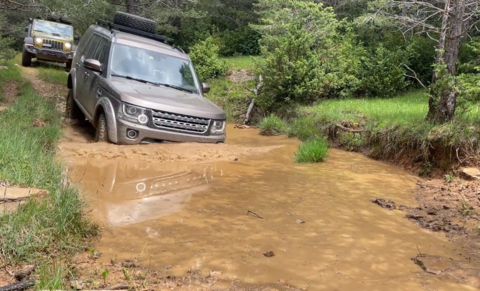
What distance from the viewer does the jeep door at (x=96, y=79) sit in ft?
24.9

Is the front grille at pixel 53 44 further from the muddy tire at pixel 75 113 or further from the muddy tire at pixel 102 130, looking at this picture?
the muddy tire at pixel 102 130

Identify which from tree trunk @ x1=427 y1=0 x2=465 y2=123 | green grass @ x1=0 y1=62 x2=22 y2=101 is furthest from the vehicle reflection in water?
green grass @ x1=0 y1=62 x2=22 y2=101

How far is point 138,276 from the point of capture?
10.3ft

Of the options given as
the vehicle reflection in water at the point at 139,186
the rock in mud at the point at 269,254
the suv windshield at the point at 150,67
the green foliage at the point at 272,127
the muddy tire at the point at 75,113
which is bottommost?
the green foliage at the point at 272,127

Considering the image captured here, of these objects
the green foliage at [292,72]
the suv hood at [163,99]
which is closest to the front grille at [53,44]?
the green foliage at [292,72]

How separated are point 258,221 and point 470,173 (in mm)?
4028

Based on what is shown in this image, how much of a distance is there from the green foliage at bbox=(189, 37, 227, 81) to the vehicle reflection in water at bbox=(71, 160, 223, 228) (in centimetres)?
1246

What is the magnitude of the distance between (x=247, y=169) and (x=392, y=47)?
36.4 feet

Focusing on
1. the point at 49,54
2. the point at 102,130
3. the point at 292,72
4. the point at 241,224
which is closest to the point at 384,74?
the point at 292,72

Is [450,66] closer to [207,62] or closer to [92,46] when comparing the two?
[92,46]

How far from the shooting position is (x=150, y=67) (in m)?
7.98

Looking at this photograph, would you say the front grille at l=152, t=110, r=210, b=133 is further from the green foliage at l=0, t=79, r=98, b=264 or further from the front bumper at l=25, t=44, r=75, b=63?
the front bumper at l=25, t=44, r=75, b=63

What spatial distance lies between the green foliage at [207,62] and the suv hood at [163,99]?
11168 mm

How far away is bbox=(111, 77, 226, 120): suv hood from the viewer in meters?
6.67
